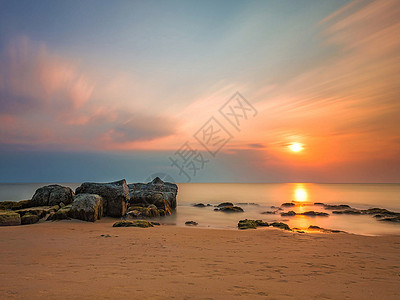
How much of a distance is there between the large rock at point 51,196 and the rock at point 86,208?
4.39 meters

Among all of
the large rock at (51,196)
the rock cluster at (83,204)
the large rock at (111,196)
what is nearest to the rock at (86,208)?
the rock cluster at (83,204)

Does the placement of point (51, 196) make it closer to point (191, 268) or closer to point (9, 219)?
point (9, 219)

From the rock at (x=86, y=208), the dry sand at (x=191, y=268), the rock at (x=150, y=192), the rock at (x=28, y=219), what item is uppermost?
the rock at (x=150, y=192)

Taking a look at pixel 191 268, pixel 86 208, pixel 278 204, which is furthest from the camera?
pixel 278 204

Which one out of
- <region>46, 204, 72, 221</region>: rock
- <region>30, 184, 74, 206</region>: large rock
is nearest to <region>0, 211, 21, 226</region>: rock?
<region>46, 204, 72, 221</region>: rock

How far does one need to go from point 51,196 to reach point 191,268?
17.1 m

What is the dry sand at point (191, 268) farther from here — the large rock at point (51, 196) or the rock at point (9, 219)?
the large rock at point (51, 196)

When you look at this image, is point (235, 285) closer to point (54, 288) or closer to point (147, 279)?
point (147, 279)

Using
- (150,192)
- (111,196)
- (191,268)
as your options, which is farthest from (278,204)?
(191,268)

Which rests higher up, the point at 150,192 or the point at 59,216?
the point at 150,192

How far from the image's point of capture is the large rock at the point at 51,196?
61.9 feet

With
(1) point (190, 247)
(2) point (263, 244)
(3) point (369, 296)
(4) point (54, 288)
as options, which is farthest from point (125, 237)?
(3) point (369, 296)

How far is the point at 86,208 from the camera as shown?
15625 mm

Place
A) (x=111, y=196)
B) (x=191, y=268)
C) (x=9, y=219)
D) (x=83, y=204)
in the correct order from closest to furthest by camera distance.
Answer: (x=191, y=268), (x=9, y=219), (x=83, y=204), (x=111, y=196)
